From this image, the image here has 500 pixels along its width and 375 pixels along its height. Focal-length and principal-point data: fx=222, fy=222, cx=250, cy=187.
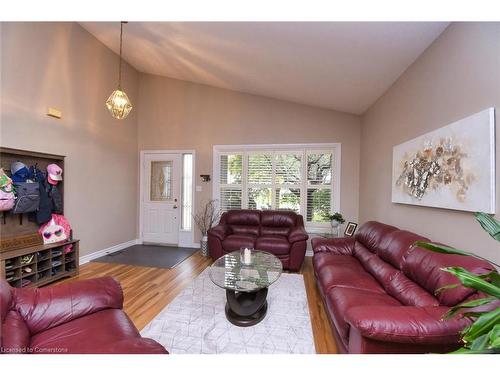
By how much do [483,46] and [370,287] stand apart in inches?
78.3

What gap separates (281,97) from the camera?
431 cm

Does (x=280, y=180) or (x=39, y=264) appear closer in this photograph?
(x=39, y=264)

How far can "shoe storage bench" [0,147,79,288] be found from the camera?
255cm

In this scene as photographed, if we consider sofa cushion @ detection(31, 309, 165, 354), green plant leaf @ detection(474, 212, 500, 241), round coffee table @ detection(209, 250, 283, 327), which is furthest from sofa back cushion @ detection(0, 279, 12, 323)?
green plant leaf @ detection(474, 212, 500, 241)

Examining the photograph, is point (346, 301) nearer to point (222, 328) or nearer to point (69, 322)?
point (222, 328)

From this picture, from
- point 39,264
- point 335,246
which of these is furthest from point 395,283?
point 39,264

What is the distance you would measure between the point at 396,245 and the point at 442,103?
135 cm

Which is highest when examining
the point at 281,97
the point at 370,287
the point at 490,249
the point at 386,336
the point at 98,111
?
the point at 281,97

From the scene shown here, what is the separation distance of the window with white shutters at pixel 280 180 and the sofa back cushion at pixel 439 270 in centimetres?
257

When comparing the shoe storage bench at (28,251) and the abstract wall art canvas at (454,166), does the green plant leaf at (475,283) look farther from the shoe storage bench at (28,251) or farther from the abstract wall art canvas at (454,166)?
the shoe storage bench at (28,251)

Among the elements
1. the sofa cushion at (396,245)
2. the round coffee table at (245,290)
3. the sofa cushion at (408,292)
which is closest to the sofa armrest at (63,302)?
the round coffee table at (245,290)

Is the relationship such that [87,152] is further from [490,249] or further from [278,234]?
[490,249]

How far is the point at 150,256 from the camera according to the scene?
4.13 meters

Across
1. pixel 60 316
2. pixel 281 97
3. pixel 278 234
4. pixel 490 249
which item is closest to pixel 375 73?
pixel 281 97
